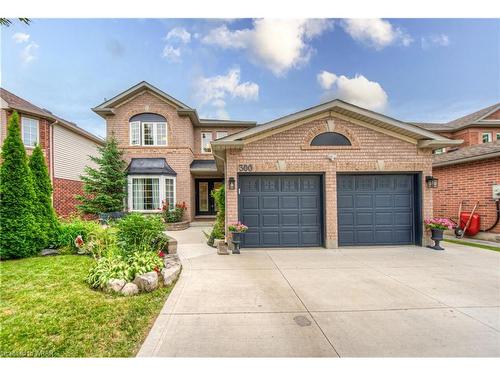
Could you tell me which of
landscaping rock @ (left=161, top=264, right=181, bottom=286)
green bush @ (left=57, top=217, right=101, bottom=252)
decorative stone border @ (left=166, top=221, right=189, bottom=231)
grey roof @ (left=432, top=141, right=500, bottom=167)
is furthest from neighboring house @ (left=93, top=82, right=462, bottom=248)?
decorative stone border @ (left=166, top=221, right=189, bottom=231)

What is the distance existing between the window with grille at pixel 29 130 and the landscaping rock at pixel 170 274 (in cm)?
1345

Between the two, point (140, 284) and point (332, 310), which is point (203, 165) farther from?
point (332, 310)

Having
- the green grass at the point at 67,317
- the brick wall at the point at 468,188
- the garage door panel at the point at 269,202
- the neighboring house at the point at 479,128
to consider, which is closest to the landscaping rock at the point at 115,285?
the green grass at the point at 67,317

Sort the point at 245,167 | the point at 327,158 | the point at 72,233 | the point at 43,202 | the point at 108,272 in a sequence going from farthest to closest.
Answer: the point at 327,158 → the point at 245,167 → the point at 72,233 → the point at 43,202 → the point at 108,272

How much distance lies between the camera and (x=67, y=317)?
3.33 meters

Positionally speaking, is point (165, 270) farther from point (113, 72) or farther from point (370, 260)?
point (113, 72)

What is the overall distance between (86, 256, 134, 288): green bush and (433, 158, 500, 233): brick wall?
40.2 feet

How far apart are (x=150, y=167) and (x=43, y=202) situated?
7224mm

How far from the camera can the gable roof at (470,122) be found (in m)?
17.7

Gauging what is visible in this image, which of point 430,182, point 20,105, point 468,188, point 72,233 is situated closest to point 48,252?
point 72,233

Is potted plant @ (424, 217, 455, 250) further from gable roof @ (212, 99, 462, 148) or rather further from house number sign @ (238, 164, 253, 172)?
house number sign @ (238, 164, 253, 172)
